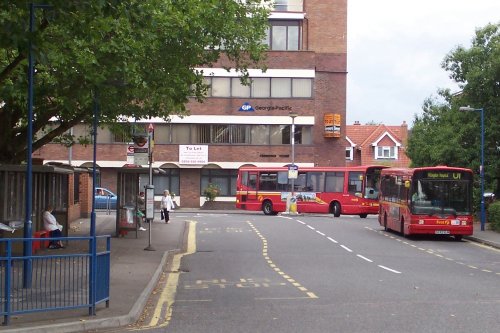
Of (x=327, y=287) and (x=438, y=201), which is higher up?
(x=438, y=201)

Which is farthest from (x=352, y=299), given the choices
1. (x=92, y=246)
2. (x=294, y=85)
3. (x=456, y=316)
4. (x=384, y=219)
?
(x=294, y=85)

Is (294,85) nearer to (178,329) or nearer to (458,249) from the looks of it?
(458,249)

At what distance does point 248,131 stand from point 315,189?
14448 mm

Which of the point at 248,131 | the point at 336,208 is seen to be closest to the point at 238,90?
the point at 248,131

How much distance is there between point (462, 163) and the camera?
113 ft

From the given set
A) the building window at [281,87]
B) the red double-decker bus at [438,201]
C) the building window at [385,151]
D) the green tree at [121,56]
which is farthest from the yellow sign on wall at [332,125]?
the green tree at [121,56]

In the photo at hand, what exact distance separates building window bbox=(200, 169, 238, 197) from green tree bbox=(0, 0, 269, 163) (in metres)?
35.4

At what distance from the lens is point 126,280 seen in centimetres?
1457

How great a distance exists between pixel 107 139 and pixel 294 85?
1559cm

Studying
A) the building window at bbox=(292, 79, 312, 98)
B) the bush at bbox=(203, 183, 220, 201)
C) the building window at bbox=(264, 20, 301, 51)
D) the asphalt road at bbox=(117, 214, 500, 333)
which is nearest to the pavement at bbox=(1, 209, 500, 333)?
the asphalt road at bbox=(117, 214, 500, 333)

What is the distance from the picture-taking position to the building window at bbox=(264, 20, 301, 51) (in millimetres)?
57094

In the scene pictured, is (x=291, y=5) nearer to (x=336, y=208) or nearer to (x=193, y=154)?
(x=193, y=154)

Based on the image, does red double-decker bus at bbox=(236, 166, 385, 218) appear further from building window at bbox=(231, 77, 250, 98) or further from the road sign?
building window at bbox=(231, 77, 250, 98)

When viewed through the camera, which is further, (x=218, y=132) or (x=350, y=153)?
(x=350, y=153)
